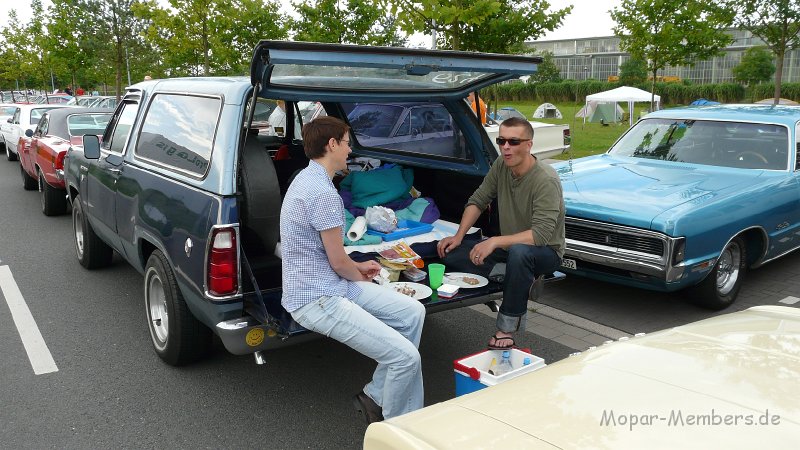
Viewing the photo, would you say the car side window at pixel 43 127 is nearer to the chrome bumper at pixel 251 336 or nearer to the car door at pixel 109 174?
the car door at pixel 109 174

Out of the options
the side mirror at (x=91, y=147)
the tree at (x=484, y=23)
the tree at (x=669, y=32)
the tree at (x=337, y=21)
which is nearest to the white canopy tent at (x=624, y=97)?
the tree at (x=669, y=32)

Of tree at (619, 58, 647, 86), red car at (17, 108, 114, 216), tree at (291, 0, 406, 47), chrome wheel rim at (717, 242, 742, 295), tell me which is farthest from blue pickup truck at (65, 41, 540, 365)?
tree at (619, 58, 647, 86)

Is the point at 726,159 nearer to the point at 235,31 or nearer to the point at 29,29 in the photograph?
the point at 235,31

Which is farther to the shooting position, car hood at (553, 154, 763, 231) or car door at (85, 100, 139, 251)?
car hood at (553, 154, 763, 231)

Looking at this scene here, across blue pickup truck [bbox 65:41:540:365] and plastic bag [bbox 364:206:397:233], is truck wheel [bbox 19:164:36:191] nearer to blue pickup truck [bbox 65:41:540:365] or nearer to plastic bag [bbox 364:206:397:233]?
blue pickup truck [bbox 65:41:540:365]

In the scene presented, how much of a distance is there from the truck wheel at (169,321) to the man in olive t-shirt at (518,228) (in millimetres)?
1705

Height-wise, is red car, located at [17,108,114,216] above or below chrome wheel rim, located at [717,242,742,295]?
above

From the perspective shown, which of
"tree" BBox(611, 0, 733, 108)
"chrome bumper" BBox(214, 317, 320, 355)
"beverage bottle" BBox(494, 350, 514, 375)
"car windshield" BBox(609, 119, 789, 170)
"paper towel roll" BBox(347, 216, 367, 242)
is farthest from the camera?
"tree" BBox(611, 0, 733, 108)

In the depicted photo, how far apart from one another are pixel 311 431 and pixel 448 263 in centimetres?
153

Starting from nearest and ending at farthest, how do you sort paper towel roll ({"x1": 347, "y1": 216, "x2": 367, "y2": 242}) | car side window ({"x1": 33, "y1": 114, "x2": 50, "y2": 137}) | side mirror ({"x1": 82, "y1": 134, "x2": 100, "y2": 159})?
paper towel roll ({"x1": 347, "y1": 216, "x2": 367, "y2": 242}) < side mirror ({"x1": 82, "y1": 134, "x2": 100, "y2": 159}) < car side window ({"x1": 33, "y1": 114, "x2": 50, "y2": 137})

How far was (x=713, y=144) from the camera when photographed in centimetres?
686

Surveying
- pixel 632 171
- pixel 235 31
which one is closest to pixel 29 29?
pixel 235 31

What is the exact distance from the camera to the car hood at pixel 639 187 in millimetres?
5418

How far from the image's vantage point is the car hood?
542 centimetres
